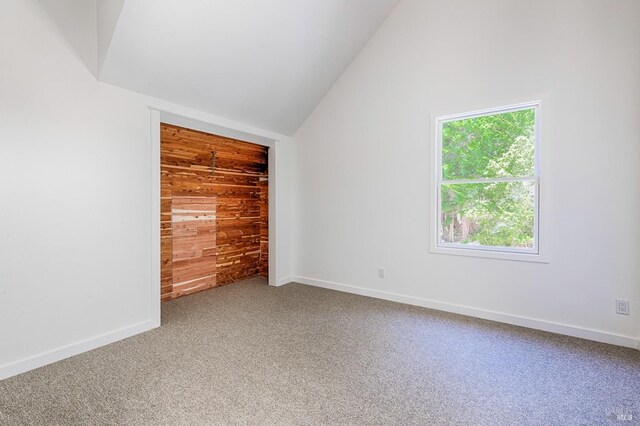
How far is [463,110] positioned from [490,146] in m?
0.45

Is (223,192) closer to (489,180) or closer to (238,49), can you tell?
(238,49)

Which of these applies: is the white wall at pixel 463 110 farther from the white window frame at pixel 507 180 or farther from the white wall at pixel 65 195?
the white wall at pixel 65 195

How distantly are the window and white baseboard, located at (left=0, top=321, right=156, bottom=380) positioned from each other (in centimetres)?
302

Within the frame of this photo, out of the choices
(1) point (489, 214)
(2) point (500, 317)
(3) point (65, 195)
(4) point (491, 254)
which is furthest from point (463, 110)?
(3) point (65, 195)

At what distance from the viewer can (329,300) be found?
12.8ft

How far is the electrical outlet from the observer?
2.65 metres

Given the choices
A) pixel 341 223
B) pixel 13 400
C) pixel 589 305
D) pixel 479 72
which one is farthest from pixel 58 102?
pixel 589 305

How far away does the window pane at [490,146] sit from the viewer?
3.11 meters

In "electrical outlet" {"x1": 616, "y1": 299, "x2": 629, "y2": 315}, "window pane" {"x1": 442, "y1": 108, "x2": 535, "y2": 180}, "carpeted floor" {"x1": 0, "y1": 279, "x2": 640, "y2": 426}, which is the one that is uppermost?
"window pane" {"x1": 442, "y1": 108, "x2": 535, "y2": 180}

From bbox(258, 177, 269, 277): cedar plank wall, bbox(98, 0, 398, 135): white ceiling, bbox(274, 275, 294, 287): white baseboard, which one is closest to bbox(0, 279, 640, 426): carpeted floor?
bbox(274, 275, 294, 287): white baseboard

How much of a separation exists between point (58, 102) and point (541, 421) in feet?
12.2

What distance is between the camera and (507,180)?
3182mm

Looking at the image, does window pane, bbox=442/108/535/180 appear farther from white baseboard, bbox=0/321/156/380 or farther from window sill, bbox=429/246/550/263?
white baseboard, bbox=0/321/156/380

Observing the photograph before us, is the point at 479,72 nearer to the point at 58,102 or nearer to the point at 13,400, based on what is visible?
the point at 58,102
